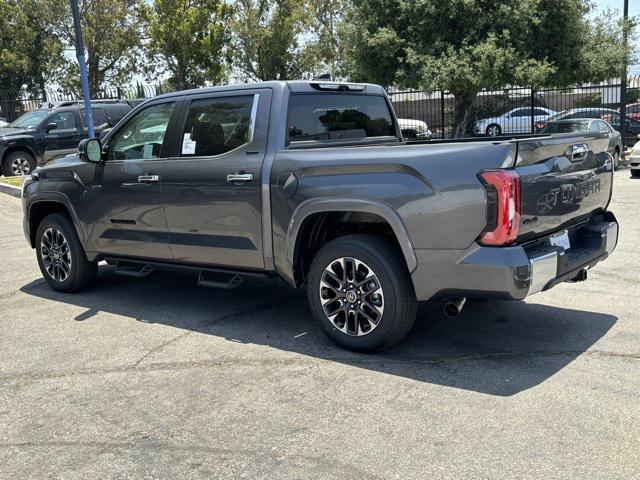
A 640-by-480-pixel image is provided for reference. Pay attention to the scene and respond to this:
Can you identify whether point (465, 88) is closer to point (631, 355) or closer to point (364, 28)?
point (364, 28)

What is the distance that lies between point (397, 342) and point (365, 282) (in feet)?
1.61

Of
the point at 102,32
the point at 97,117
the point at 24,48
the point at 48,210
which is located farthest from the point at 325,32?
the point at 48,210

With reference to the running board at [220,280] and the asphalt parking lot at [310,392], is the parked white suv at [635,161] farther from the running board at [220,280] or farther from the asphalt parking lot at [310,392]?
the running board at [220,280]

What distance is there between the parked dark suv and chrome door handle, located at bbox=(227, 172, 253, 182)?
1147 centimetres

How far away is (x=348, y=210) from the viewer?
14.8 ft

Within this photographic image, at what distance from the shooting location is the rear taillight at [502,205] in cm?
389

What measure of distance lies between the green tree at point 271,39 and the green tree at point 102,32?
527 centimetres

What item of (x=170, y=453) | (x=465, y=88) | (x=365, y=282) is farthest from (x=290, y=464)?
(x=465, y=88)

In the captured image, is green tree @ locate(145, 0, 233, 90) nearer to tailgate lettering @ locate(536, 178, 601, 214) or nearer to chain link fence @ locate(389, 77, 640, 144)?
chain link fence @ locate(389, 77, 640, 144)

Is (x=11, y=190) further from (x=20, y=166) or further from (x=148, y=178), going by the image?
(x=148, y=178)

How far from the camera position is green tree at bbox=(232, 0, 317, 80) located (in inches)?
1238

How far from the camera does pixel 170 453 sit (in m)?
3.45

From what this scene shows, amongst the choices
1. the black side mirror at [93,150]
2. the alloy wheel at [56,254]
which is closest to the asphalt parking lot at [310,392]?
the alloy wheel at [56,254]

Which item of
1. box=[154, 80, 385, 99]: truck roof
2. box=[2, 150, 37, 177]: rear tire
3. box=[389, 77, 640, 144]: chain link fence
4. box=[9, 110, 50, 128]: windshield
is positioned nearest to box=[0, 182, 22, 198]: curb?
box=[2, 150, 37, 177]: rear tire
